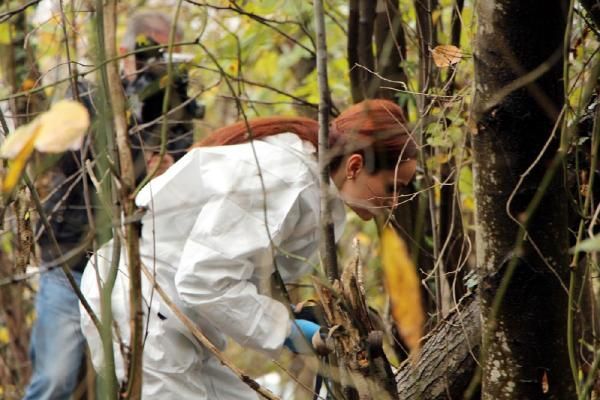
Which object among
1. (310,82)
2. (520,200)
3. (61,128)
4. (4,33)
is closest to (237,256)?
(520,200)

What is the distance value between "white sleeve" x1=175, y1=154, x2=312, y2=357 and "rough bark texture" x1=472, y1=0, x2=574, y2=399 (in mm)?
750

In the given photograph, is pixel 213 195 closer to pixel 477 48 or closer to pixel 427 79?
pixel 427 79

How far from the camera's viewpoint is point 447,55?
1.94m

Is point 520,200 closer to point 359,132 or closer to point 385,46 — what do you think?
point 359,132

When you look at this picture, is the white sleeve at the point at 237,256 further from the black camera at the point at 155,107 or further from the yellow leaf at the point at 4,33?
the yellow leaf at the point at 4,33

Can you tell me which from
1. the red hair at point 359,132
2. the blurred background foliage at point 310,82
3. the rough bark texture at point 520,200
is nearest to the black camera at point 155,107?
the blurred background foliage at point 310,82

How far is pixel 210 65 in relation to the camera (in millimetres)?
3664

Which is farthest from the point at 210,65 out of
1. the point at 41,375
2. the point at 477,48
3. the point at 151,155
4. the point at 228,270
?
the point at 477,48

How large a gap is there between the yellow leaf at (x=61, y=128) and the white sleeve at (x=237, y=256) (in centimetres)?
110

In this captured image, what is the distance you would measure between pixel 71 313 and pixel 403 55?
56.5 inches

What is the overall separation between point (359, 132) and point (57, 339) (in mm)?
1445

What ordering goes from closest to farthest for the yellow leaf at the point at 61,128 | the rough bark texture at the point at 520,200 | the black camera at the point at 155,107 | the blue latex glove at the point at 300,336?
1. the yellow leaf at the point at 61,128
2. the rough bark texture at the point at 520,200
3. the blue latex glove at the point at 300,336
4. the black camera at the point at 155,107

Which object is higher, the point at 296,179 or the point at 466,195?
the point at 296,179

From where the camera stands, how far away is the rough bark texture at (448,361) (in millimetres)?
1955
